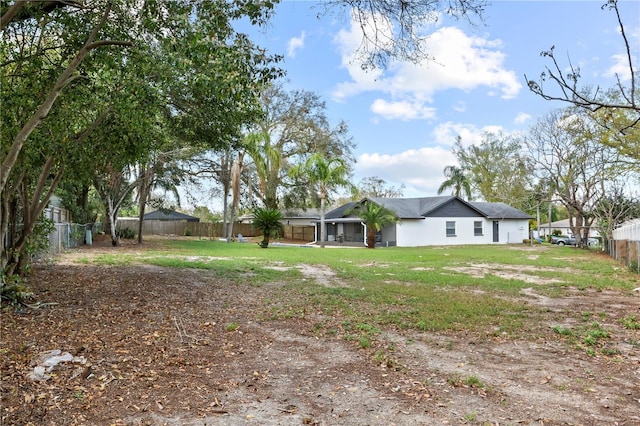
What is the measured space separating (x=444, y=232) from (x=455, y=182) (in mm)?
14103

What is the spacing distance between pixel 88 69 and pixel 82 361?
476cm

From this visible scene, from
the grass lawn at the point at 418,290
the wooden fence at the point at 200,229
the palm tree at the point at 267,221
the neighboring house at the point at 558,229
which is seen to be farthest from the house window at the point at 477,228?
the grass lawn at the point at 418,290

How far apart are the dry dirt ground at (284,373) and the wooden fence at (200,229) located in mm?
30597

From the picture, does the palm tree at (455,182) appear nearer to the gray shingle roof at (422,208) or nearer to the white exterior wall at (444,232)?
the gray shingle roof at (422,208)

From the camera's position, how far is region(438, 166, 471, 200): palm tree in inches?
1694

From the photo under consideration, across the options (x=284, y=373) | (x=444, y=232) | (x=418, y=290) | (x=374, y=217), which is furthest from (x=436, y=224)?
(x=284, y=373)

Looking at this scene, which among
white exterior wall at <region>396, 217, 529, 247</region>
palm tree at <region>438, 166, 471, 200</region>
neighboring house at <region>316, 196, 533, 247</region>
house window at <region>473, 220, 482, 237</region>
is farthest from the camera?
palm tree at <region>438, 166, 471, 200</region>

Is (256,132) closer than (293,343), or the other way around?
(293,343)

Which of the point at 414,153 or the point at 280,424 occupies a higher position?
the point at 414,153

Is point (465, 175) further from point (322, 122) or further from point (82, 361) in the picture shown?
point (82, 361)

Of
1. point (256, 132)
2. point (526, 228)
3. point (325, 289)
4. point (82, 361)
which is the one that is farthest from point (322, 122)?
point (82, 361)

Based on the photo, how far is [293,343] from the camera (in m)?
5.12

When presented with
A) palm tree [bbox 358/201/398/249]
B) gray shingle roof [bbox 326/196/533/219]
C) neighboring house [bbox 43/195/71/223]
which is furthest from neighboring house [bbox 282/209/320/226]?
neighboring house [bbox 43/195/71/223]

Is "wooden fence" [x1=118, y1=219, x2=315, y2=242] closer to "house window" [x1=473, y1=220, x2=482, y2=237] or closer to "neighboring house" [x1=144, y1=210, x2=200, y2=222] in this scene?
"neighboring house" [x1=144, y1=210, x2=200, y2=222]
